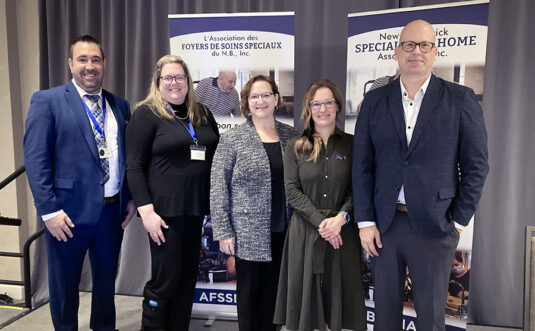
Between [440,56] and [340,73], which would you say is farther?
[340,73]

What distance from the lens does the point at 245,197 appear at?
2.00 metres

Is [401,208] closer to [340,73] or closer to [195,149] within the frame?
[195,149]

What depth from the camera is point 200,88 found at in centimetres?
284

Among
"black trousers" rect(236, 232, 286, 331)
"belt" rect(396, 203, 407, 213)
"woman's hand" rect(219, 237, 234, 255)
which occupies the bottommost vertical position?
"black trousers" rect(236, 232, 286, 331)

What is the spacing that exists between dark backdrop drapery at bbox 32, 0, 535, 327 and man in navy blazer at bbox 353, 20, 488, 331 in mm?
1455

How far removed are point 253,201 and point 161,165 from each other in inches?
21.1

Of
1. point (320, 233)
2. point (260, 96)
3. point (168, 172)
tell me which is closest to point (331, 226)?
point (320, 233)

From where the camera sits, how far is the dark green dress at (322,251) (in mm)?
1956

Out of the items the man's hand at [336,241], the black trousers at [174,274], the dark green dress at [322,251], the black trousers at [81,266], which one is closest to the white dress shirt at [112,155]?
the black trousers at [81,266]

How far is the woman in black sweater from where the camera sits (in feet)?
6.64

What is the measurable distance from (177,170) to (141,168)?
19 centimetres

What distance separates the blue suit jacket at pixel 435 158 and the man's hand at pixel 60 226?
164 centimetres

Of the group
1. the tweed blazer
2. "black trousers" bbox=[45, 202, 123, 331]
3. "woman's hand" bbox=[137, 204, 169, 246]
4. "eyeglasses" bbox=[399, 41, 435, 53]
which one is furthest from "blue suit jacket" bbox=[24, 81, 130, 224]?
"eyeglasses" bbox=[399, 41, 435, 53]

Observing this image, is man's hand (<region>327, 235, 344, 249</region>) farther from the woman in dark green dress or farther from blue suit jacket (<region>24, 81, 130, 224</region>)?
blue suit jacket (<region>24, 81, 130, 224</region>)
